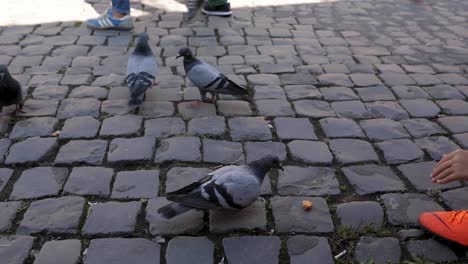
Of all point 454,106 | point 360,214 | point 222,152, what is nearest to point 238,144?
point 222,152

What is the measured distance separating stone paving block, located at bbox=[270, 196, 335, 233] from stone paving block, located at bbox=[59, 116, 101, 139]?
5.54 feet

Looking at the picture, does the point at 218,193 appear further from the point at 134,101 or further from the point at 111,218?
the point at 134,101

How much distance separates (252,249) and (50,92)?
112 inches

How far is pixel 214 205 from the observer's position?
9.03 ft

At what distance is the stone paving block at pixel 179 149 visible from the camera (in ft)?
11.4

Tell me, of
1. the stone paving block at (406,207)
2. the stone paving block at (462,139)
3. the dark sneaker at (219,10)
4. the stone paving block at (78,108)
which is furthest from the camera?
the dark sneaker at (219,10)

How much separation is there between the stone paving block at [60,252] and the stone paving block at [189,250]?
0.52 metres

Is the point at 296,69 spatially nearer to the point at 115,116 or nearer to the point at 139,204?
the point at 115,116

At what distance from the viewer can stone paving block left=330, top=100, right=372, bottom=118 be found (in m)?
4.19

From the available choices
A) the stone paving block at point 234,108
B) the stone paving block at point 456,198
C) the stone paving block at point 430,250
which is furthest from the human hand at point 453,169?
the stone paving block at point 234,108

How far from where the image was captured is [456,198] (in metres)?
3.10

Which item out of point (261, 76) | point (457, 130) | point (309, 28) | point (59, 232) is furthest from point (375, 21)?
point (59, 232)

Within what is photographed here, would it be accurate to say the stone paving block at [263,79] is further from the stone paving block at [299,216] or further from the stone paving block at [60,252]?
the stone paving block at [60,252]

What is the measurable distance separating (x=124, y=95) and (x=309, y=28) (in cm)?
333
